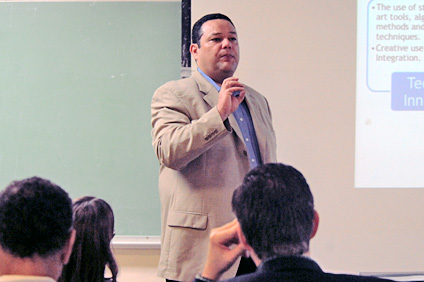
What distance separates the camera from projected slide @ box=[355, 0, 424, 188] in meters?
2.89

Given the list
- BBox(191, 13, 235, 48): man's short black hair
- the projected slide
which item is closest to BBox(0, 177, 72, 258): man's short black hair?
BBox(191, 13, 235, 48): man's short black hair

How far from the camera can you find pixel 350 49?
2896 millimetres

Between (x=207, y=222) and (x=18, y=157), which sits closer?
(x=207, y=222)

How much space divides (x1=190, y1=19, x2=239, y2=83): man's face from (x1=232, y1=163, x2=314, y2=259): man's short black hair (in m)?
1.05

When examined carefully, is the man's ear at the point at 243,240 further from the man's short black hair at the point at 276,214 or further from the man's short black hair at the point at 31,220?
the man's short black hair at the point at 31,220

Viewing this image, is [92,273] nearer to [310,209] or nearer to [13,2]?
[310,209]

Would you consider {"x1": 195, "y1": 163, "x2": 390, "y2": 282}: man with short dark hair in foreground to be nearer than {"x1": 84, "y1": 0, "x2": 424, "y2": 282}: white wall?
Yes

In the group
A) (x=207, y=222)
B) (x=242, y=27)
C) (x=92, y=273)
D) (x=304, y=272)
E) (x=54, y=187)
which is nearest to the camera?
(x=304, y=272)

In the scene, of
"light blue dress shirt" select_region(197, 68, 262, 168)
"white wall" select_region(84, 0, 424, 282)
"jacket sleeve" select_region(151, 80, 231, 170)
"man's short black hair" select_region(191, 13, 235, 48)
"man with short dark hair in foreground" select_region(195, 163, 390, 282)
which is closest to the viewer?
"man with short dark hair in foreground" select_region(195, 163, 390, 282)

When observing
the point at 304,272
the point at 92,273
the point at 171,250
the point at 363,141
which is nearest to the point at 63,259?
the point at 92,273

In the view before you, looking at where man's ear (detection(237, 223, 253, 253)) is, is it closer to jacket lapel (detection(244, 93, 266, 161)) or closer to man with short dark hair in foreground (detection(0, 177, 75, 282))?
man with short dark hair in foreground (detection(0, 177, 75, 282))

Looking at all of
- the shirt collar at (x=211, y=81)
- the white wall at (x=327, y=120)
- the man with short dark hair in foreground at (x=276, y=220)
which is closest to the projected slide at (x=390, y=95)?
the white wall at (x=327, y=120)

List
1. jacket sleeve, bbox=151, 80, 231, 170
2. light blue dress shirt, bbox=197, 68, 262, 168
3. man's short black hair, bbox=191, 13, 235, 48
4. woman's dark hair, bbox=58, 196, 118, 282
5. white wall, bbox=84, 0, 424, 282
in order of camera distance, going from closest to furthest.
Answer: woman's dark hair, bbox=58, 196, 118, 282 < jacket sleeve, bbox=151, 80, 231, 170 < light blue dress shirt, bbox=197, 68, 262, 168 < man's short black hair, bbox=191, 13, 235, 48 < white wall, bbox=84, 0, 424, 282

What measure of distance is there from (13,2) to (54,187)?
2203 millimetres
